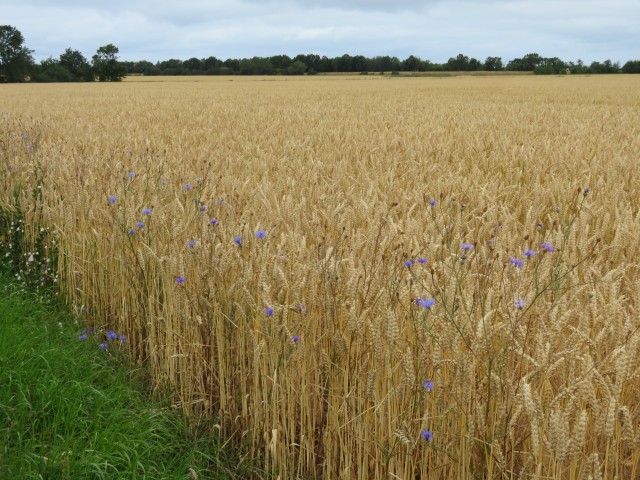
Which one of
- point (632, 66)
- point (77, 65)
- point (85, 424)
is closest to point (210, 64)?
point (77, 65)

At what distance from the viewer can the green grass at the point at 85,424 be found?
7.23 feet

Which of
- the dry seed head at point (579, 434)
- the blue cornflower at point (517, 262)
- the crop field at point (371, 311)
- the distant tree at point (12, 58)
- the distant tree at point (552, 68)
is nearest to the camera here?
the dry seed head at point (579, 434)

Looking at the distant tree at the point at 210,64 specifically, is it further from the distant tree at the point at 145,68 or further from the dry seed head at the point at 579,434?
the dry seed head at the point at 579,434

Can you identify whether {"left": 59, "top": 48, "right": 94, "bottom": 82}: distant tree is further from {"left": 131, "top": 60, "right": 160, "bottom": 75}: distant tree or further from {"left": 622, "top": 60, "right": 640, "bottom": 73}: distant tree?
{"left": 622, "top": 60, "right": 640, "bottom": 73}: distant tree

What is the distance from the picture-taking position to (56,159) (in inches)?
212

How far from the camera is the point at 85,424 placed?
8.16 ft

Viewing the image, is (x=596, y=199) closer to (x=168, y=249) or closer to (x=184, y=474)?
(x=168, y=249)

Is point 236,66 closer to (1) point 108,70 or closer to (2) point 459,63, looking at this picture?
(1) point 108,70

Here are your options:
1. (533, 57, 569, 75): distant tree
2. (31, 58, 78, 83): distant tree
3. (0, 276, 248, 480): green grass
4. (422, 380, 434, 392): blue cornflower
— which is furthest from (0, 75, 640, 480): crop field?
(533, 57, 569, 75): distant tree

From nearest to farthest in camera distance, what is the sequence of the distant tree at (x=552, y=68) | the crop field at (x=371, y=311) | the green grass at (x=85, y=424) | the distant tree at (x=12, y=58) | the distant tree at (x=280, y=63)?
the crop field at (x=371, y=311), the green grass at (x=85, y=424), the distant tree at (x=12, y=58), the distant tree at (x=552, y=68), the distant tree at (x=280, y=63)

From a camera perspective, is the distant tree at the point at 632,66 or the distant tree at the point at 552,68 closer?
the distant tree at the point at 632,66

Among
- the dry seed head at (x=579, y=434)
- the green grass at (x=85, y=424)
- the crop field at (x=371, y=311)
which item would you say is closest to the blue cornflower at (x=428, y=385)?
the crop field at (x=371, y=311)

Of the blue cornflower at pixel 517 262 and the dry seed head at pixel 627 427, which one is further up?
the blue cornflower at pixel 517 262

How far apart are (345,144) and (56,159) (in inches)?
119
